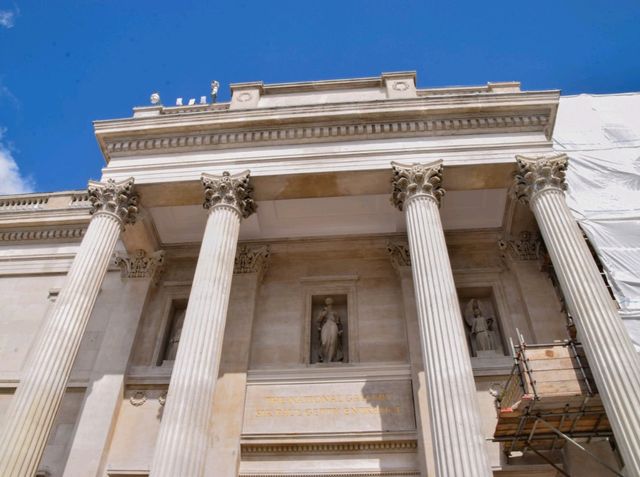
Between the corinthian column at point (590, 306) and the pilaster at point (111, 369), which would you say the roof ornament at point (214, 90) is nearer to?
the pilaster at point (111, 369)

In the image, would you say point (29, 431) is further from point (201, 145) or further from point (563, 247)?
point (563, 247)

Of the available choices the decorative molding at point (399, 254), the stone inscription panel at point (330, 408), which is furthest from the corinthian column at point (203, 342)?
the decorative molding at point (399, 254)

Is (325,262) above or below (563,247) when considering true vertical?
above

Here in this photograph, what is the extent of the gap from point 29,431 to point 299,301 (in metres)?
7.60

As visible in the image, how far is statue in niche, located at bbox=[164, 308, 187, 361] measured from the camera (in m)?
14.9

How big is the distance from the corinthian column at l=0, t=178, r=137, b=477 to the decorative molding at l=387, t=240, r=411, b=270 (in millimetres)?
7400

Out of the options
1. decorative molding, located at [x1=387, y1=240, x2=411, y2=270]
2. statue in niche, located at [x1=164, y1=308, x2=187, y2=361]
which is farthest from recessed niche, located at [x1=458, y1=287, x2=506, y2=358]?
statue in niche, located at [x1=164, y1=308, x2=187, y2=361]

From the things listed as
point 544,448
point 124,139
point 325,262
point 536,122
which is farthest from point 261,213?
point 544,448

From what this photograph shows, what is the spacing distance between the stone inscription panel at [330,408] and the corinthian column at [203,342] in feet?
10.3

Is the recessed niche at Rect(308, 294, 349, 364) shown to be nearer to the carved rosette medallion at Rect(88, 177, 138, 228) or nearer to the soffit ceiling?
the soffit ceiling

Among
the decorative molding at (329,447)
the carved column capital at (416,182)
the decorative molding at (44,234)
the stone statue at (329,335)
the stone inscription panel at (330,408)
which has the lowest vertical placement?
the decorative molding at (329,447)

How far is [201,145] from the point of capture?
14609mm

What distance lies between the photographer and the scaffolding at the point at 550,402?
33.1ft

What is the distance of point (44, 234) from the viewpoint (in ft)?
56.9
